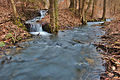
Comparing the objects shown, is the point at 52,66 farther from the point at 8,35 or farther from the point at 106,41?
the point at 8,35

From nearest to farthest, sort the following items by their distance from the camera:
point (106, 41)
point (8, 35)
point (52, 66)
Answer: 1. point (52, 66)
2. point (106, 41)
3. point (8, 35)

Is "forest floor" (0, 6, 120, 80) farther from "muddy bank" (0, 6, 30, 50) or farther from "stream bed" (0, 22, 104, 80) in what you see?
"stream bed" (0, 22, 104, 80)

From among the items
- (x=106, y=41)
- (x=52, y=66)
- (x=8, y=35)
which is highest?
(x=8, y=35)

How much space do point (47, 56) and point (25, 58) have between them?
101cm

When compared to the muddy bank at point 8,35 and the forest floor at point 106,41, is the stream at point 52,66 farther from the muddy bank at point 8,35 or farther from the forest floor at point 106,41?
the muddy bank at point 8,35

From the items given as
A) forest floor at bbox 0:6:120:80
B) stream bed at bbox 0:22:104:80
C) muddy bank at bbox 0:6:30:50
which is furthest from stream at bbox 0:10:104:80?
muddy bank at bbox 0:6:30:50

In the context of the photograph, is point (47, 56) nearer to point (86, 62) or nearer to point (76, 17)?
point (86, 62)

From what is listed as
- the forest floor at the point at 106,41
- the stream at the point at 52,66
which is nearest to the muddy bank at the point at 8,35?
the forest floor at the point at 106,41

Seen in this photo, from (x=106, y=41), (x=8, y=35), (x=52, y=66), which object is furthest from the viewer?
(x=8, y=35)

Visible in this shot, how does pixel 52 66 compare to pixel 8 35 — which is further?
pixel 8 35

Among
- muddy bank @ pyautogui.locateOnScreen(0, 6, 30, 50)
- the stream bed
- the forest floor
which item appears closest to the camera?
the forest floor

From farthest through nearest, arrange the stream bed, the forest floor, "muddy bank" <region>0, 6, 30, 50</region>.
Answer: "muddy bank" <region>0, 6, 30, 50</region> < the stream bed < the forest floor

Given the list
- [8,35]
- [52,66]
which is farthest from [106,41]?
[8,35]

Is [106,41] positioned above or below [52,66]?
above
